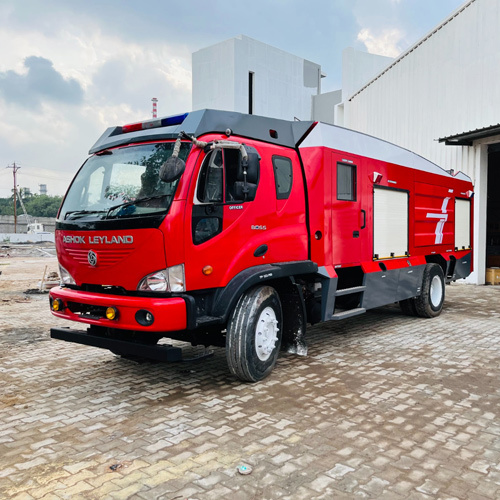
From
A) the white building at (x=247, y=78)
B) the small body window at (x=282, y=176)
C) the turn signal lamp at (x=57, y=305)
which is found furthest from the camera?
A: the white building at (x=247, y=78)

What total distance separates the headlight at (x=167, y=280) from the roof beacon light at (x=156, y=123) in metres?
1.57

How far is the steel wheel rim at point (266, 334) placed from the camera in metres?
5.20

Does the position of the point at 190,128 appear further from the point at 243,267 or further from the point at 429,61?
the point at 429,61

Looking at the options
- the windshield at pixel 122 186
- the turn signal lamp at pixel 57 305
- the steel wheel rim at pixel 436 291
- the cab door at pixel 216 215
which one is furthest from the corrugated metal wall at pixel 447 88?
the turn signal lamp at pixel 57 305

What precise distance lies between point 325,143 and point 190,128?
210 centimetres

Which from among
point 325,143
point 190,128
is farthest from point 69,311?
point 325,143

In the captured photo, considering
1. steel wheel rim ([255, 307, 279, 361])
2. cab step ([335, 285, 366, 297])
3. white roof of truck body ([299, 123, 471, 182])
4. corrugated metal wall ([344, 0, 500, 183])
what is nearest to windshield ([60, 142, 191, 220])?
steel wheel rim ([255, 307, 279, 361])

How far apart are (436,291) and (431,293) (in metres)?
0.31

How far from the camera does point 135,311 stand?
443cm

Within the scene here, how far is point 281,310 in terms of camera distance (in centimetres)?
560

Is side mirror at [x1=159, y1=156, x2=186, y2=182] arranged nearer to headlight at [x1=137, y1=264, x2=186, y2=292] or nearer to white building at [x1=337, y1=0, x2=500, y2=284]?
headlight at [x1=137, y1=264, x2=186, y2=292]

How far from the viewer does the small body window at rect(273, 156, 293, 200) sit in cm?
561

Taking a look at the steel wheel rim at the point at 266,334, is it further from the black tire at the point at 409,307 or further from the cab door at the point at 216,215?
the black tire at the point at 409,307

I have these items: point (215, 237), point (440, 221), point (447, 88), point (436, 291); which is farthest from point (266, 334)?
point (447, 88)
